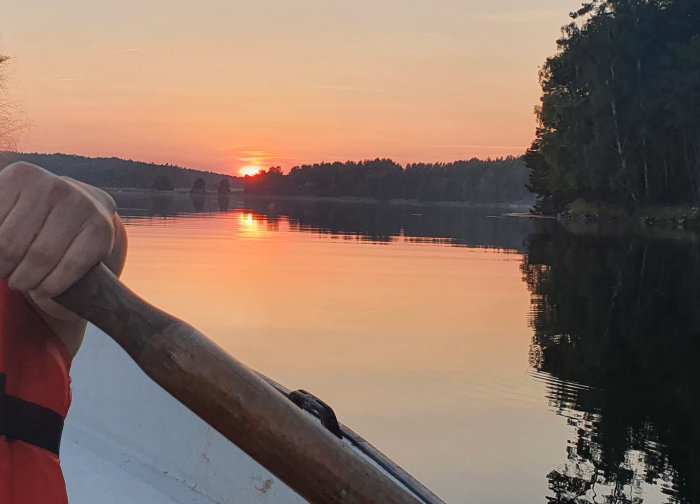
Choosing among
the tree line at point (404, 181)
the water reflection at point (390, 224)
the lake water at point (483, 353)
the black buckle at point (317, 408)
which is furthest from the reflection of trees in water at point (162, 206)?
the tree line at point (404, 181)

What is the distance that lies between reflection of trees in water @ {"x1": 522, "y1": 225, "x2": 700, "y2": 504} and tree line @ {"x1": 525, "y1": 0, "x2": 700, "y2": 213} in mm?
27912

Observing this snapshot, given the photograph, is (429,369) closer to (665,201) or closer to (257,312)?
(257,312)

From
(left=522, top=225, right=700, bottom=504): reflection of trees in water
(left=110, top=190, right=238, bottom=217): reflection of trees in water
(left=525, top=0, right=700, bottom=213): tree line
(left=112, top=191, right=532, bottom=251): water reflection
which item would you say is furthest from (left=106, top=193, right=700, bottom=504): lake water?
(left=525, top=0, right=700, bottom=213): tree line

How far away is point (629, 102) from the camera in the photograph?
45.5 metres

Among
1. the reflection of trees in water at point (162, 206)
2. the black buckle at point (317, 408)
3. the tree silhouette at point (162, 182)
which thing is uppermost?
the tree silhouette at point (162, 182)

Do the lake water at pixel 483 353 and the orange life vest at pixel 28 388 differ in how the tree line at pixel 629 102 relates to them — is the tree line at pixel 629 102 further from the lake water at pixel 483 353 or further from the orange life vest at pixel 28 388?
the orange life vest at pixel 28 388

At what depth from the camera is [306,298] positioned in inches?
533

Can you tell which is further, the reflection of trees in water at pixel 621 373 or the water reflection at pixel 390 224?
the water reflection at pixel 390 224

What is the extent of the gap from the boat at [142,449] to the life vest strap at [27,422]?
197 cm

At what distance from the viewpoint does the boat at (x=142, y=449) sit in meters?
3.51

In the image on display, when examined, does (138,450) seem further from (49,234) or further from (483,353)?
(483,353)

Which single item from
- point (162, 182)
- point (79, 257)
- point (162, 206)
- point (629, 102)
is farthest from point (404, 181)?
point (79, 257)

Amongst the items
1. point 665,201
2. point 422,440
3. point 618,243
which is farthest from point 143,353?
point 665,201

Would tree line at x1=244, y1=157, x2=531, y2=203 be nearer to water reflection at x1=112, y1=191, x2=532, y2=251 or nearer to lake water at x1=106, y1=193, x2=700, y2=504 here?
water reflection at x1=112, y1=191, x2=532, y2=251
